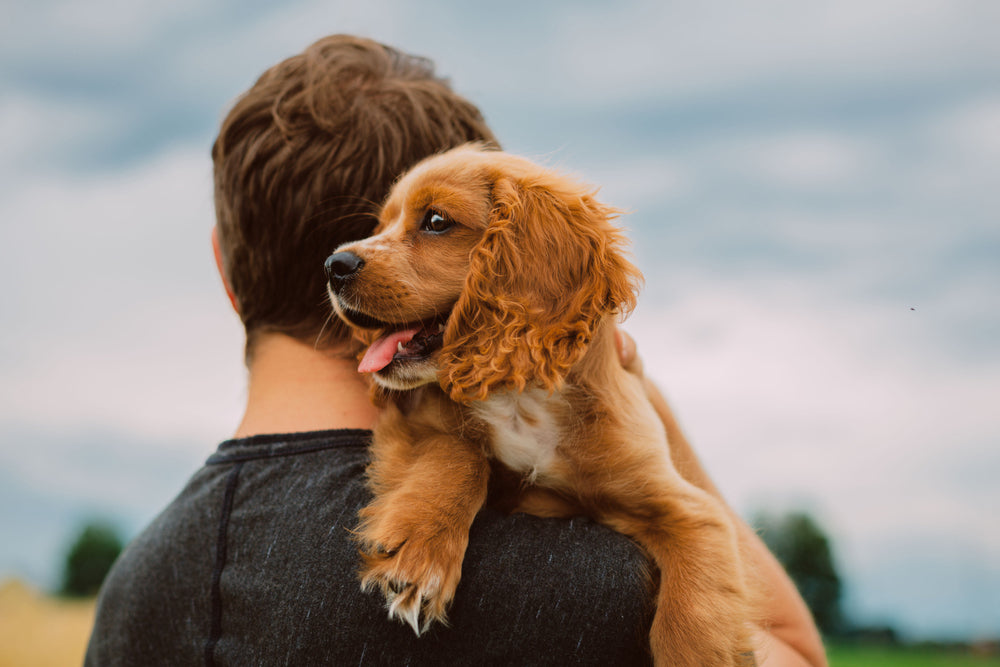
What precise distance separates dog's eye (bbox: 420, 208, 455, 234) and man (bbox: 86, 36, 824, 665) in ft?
0.95

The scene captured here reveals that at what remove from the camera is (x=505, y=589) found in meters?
1.96

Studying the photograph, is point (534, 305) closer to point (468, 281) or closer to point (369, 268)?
point (468, 281)

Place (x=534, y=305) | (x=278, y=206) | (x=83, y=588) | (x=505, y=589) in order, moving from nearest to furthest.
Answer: (x=505, y=589)
(x=534, y=305)
(x=278, y=206)
(x=83, y=588)

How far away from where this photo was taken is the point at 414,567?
1.96 m

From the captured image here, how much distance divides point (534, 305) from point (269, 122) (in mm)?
1187

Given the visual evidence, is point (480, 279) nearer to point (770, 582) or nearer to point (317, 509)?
point (317, 509)

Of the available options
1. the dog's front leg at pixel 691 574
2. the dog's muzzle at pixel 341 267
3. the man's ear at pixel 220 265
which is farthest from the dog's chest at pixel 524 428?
the man's ear at pixel 220 265

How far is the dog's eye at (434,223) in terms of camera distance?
2.59 metres

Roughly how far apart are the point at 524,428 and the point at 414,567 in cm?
64

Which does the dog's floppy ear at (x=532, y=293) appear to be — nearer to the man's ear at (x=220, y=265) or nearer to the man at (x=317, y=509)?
the man at (x=317, y=509)

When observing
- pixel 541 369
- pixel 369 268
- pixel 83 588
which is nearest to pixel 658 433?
pixel 541 369

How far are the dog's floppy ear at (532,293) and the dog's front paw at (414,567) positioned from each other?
0.42m

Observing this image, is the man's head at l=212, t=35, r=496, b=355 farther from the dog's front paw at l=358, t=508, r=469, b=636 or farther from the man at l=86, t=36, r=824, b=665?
the dog's front paw at l=358, t=508, r=469, b=636

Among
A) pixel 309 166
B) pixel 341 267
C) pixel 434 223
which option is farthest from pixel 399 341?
pixel 309 166
